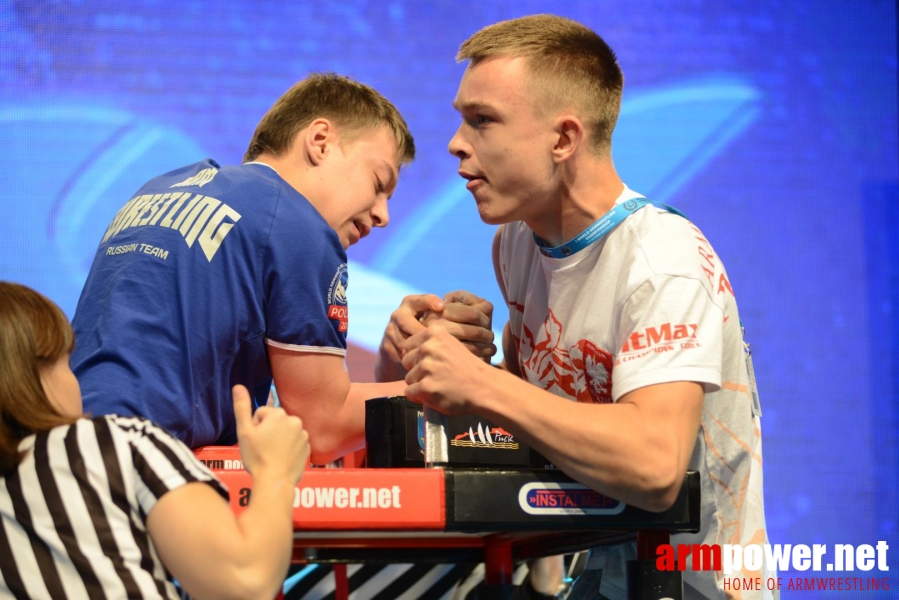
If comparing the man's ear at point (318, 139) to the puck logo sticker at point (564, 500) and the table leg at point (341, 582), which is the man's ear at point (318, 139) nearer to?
the puck logo sticker at point (564, 500)

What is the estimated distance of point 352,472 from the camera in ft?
4.25

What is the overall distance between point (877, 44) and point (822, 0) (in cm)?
30

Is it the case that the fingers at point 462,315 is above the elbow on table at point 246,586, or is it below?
above

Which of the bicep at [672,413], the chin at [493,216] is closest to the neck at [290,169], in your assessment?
the chin at [493,216]

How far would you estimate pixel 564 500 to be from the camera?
135 centimetres

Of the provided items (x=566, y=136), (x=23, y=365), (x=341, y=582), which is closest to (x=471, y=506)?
(x=23, y=365)

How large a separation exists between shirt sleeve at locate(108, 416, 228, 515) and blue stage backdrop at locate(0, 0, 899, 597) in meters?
2.28

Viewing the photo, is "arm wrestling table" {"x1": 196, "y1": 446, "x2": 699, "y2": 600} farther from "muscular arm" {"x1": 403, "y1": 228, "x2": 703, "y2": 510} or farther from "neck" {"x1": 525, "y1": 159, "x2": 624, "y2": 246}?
"neck" {"x1": 525, "y1": 159, "x2": 624, "y2": 246}

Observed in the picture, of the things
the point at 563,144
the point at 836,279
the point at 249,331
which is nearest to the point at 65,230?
the point at 249,331

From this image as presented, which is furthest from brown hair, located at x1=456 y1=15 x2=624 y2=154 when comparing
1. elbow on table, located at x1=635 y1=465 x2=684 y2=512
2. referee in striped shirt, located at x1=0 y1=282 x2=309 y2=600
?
referee in striped shirt, located at x1=0 y1=282 x2=309 y2=600

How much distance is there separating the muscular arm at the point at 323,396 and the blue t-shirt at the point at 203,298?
0.11ft

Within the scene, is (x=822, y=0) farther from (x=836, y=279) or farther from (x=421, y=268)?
(x=421, y=268)

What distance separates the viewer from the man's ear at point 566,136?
1.82 m

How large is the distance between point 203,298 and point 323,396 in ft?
1.13
